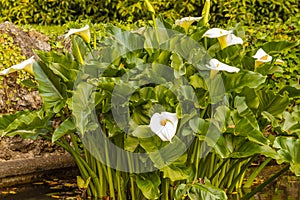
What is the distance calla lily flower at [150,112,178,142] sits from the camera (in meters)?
3.81

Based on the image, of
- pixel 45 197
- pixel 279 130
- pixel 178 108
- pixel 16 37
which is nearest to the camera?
pixel 178 108

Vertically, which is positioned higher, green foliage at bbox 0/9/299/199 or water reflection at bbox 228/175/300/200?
green foliage at bbox 0/9/299/199

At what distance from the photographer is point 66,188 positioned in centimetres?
566

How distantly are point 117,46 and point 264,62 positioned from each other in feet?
3.63

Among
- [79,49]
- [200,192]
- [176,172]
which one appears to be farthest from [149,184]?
[79,49]

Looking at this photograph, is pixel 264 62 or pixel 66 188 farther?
pixel 66 188

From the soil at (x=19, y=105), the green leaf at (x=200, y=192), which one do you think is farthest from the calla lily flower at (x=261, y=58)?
the soil at (x=19, y=105)

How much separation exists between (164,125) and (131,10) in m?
5.32

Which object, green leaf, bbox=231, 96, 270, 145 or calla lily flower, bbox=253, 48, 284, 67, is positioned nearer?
green leaf, bbox=231, 96, 270, 145

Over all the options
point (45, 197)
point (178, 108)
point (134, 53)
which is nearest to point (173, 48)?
point (134, 53)

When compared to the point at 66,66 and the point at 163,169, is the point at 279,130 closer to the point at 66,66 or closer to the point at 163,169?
the point at 163,169

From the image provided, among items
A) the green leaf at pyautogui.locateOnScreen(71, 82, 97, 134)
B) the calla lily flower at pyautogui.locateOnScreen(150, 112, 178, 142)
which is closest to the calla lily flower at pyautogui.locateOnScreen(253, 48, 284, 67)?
the calla lily flower at pyautogui.locateOnScreen(150, 112, 178, 142)

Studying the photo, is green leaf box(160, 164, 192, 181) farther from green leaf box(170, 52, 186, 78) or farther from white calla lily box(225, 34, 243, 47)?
white calla lily box(225, 34, 243, 47)

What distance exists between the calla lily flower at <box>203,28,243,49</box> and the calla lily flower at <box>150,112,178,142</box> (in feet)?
2.32
